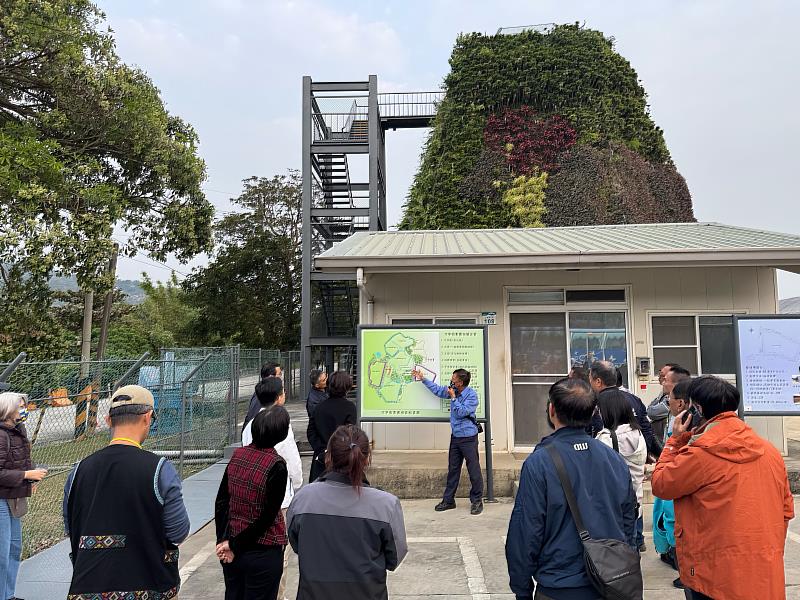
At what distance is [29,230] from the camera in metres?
12.2

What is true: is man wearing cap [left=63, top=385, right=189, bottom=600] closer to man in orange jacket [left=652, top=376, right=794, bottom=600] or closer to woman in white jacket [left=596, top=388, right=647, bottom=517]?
man in orange jacket [left=652, top=376, right=794, bottom=600]

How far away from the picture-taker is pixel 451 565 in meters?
5.08

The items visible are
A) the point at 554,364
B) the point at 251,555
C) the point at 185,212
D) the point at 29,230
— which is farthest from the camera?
the point at 185,212

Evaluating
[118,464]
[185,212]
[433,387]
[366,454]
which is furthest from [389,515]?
[185,212]

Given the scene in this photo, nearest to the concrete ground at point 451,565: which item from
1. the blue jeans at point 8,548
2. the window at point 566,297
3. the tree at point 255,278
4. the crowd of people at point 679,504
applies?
the blue jeans at point 8,548

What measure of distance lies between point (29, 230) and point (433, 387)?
10001 millimetres

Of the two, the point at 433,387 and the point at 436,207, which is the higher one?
the point at 436,207

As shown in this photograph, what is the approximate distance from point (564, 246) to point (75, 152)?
40.2ft

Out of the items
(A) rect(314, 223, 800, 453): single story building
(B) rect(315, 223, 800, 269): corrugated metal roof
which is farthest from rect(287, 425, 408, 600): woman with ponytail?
(A) rect(314, 223, 800, 453): single story building

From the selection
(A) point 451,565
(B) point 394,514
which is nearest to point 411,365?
(A) point 451,565

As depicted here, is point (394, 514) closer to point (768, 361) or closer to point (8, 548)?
point (8, 548)

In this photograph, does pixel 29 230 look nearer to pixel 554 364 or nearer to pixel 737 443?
pixel 554 364

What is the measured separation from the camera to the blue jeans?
411cm

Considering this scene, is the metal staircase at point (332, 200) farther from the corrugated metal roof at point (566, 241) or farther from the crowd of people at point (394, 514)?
the crowd of people at point (394, 514)
